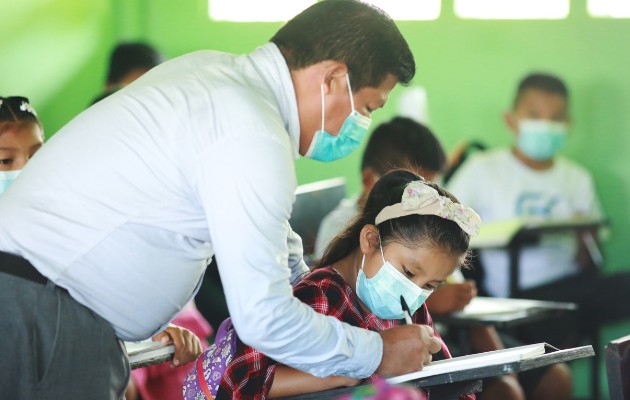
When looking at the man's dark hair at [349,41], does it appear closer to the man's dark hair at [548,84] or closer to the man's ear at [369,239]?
the man's ear at [369,239]

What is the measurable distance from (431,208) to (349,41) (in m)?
0.49

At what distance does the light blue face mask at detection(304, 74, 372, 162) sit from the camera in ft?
5.78

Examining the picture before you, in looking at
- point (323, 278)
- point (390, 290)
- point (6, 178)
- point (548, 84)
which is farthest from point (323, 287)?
point (548, 84)

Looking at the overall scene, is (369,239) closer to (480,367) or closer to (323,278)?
(323,278)

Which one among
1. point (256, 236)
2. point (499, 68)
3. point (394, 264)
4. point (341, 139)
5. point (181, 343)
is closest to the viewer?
point (256, 236)

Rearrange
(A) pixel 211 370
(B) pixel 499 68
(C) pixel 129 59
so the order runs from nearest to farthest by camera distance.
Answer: (A) pixel 211 370
(C) pixel 129 59
(B) pixel 499 68

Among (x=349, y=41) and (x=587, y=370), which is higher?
(x=349, y=41)

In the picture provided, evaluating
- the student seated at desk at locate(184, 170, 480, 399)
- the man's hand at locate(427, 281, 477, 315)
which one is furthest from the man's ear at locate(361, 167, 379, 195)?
the student seated at desk at locate(184, 170, 480, 399)

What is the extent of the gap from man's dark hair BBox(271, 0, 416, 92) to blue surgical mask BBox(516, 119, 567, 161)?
10.9 ft

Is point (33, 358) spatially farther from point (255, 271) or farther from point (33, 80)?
point (33, 80)

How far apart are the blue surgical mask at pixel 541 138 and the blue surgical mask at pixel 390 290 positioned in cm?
304

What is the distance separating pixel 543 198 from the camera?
4902mm

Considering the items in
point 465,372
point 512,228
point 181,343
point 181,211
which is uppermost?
point 181,211

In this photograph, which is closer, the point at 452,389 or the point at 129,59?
the point at 452,389
